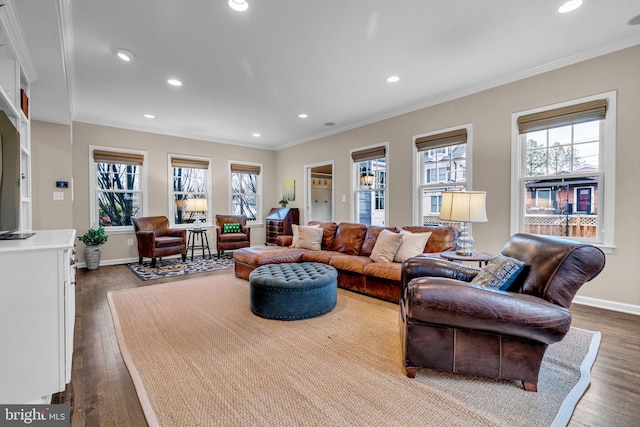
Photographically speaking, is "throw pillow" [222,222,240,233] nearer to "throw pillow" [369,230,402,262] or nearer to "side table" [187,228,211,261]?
"side table" [187,228,211,261]

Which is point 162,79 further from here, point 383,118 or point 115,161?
point 383,118

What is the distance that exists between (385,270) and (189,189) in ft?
16.2

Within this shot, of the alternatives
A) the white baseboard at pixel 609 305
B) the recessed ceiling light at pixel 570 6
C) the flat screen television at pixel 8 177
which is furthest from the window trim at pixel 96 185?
the white baseboard at pixel 609 305

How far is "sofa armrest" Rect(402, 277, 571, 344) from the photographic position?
62.6 inches

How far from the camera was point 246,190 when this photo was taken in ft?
24.1

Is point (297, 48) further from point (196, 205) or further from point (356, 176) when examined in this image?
point (196, 205)

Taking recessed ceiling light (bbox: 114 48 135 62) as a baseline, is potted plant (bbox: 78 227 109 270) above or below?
below

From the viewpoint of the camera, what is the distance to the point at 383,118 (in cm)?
513

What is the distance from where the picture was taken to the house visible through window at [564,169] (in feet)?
10.2

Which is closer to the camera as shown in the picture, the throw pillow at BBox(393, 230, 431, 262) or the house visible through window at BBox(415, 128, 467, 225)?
the throw pillow at BBox(393, 230, 431, 262)

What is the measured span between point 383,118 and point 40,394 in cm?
511

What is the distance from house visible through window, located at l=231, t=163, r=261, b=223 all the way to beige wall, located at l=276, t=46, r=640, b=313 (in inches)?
94.7

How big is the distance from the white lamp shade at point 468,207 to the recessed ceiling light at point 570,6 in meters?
1.58

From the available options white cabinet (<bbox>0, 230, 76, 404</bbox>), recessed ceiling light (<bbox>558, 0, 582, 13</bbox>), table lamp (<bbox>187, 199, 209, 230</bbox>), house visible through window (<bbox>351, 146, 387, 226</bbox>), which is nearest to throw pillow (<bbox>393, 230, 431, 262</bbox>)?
house visible through window (<bbox>351, 146, 387, 226</bbox>)
